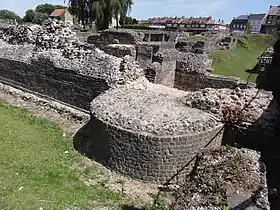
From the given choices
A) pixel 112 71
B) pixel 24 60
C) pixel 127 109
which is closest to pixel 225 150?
pixel 127 109

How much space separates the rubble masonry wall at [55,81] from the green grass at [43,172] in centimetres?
170

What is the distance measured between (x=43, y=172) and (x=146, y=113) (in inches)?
116

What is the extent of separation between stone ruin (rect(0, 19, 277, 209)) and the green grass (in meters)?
0.77

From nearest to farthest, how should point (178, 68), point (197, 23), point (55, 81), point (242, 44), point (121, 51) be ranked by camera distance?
point (55, 81), point (178, 68), point (121, 51), point (242, 44), point (197, 23)

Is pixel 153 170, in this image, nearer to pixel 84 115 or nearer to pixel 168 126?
pixel 168 126

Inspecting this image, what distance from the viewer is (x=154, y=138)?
7.86 metres

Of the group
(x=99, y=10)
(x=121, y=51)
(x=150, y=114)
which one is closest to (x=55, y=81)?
(x=150, y=114)

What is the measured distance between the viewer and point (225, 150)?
7.36 meters

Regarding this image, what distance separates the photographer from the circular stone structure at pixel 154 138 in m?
7.95

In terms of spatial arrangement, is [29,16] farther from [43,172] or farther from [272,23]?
[43,172]

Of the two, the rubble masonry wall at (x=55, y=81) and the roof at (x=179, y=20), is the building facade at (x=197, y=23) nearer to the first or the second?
the roof at (x=179, y=20)

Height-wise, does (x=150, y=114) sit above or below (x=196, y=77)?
above

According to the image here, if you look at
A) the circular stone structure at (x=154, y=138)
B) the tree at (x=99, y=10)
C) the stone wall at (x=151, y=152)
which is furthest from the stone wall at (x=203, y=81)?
the tree at (x=99, y=10)

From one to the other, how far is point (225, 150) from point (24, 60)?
32.8 feet
